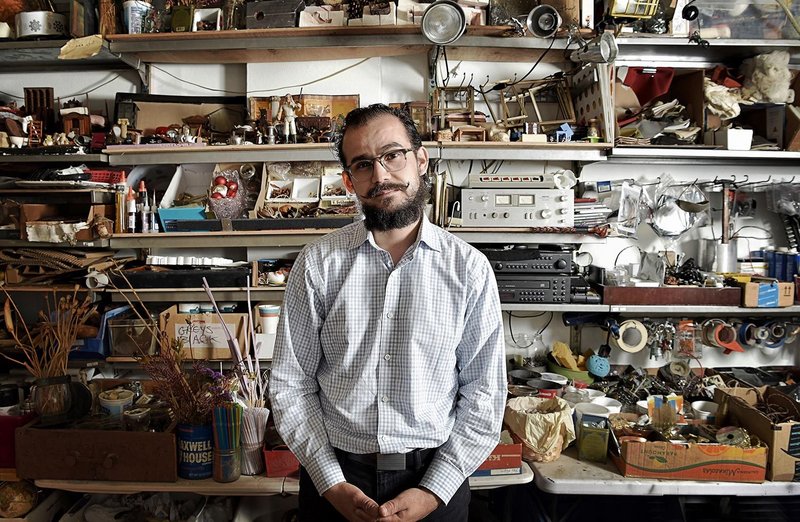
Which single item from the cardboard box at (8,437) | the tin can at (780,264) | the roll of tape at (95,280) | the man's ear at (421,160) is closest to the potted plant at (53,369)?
the cardboard box at (8,437)

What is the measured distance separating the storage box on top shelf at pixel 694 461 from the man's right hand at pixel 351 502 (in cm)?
108

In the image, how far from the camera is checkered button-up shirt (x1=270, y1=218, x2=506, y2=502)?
4.26 ft

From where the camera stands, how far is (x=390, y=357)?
1.31 m

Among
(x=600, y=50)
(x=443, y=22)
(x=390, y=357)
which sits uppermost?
(x=443, y=22)

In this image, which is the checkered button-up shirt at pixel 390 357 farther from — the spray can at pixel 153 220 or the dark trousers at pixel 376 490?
the spray can at pixel 153 220

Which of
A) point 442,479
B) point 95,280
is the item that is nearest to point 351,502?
point 442,479

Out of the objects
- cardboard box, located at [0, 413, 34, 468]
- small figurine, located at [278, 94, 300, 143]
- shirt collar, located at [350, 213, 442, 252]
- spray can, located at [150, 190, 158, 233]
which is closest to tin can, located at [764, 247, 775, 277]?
shirt collar, located at [350, 213, 442, 252]

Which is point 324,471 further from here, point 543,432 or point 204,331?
point 204,331

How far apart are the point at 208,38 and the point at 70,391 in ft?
5.18

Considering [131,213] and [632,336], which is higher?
[131,213]

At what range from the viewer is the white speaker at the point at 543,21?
223 centimetres

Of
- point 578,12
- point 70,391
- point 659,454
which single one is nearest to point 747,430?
point 659,454

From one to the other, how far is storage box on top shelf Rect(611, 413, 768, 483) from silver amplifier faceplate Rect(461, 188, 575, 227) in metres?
0.97

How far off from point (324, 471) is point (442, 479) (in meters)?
0.29
